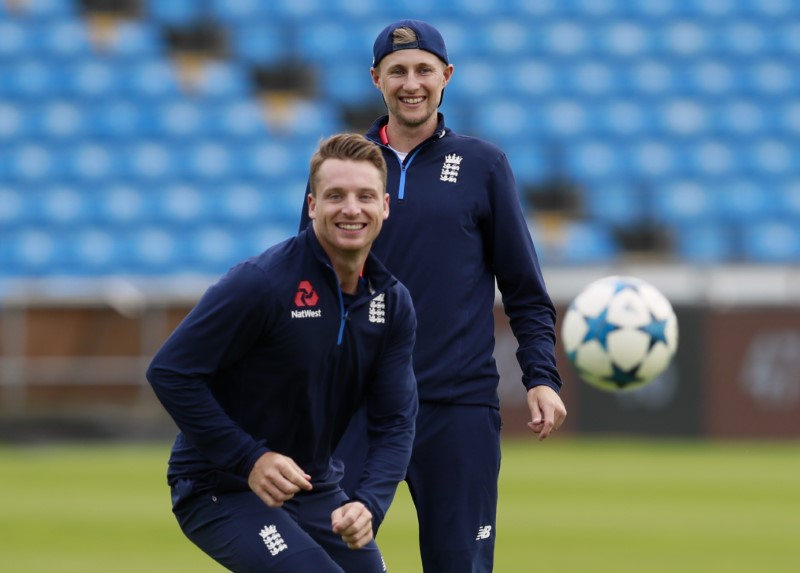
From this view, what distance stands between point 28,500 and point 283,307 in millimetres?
8093

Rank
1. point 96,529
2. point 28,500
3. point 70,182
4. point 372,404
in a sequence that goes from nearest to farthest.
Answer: point 372,404
point 96,529
point 28,500
point 70,182

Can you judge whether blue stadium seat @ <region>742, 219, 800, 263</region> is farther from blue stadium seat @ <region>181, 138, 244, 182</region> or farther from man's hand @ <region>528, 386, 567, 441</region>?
man's hand @ <region>528, 386, 567, 441</region>

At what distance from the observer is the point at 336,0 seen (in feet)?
76.4

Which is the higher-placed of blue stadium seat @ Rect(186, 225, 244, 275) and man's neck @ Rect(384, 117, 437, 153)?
blue stadium seat @ Rect(186, 225, 244, 275)

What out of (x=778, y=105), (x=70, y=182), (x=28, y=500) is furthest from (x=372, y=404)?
(x=778, y=105)

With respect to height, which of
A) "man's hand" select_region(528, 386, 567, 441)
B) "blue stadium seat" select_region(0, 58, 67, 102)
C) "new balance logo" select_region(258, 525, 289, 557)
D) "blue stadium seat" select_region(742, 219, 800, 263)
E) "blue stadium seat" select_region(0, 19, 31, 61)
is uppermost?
"blue stadium seat" select_region(0, 19, 31, 61)

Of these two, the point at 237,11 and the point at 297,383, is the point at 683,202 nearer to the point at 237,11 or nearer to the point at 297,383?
the point at 237,11

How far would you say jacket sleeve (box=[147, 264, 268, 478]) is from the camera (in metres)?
4.59

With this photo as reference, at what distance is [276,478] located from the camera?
179 inches

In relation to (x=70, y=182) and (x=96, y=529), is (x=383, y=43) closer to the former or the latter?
(x=96, y=529)

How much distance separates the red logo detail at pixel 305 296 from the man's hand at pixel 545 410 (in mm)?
1118

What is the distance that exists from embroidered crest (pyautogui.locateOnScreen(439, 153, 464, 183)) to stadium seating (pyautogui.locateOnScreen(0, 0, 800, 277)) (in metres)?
13.6

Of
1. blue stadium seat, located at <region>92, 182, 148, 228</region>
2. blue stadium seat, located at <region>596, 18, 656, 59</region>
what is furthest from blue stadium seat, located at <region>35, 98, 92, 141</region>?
blue stadium seat, located at <region>596, 18, 656, 59</region>

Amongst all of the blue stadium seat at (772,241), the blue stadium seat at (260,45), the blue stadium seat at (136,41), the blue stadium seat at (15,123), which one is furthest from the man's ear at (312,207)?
the blue stadium seat at (260,45)
